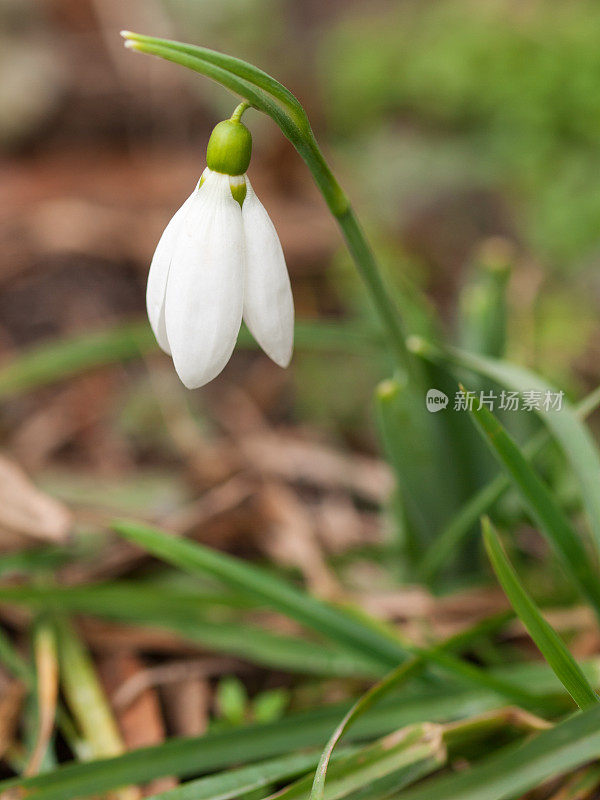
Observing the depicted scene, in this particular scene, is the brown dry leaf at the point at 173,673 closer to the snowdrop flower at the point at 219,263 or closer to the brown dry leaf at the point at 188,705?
the brown dry leaf at the point at 188,705

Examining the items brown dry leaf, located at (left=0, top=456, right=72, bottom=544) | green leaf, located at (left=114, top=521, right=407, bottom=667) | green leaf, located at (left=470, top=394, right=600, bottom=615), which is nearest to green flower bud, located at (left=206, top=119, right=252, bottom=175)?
green leaf, located at (left=470, top=394, right=600, bottom=615)

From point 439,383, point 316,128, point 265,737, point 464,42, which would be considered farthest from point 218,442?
point 316,128

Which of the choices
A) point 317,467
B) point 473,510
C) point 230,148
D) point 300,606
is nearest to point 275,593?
point 300,606

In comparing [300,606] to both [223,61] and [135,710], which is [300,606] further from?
[223,61]

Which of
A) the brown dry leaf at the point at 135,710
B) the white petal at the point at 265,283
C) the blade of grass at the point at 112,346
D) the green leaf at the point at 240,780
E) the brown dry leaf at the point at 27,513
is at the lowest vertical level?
the brown dry leaf at the point at 135,710

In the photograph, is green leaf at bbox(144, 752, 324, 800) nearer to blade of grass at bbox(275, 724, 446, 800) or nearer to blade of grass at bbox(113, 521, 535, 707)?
blade of grass at bbox(275, 724, 446, 800)

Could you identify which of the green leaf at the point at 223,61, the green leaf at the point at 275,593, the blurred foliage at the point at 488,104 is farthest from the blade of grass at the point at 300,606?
the blurred foliage at the point at 488,104

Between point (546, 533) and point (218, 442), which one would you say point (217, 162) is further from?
point (218, 442)
